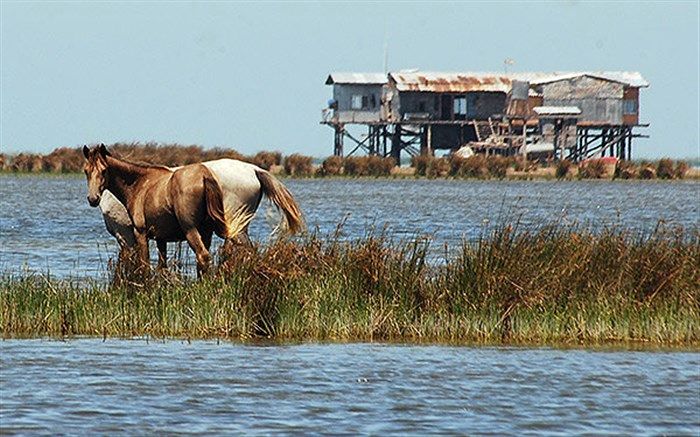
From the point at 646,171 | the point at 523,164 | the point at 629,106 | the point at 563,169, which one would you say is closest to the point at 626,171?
the point at 646,171

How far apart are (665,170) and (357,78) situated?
847 inches

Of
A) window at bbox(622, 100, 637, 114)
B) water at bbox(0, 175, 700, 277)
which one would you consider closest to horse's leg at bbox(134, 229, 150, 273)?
water at bbox(0, 175, 700, 277)

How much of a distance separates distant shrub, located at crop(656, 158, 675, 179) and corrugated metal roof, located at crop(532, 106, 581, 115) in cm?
761

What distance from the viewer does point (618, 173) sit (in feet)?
311

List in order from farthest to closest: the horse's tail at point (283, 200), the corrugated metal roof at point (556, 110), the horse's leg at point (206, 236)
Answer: the corrugated metal roof at point (556, 110) → the horse's tail at point (283, 200) → the horse's leg at point (206, 236)

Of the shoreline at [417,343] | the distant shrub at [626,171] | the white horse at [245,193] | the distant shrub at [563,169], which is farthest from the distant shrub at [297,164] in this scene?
the shoreline at [417,343]

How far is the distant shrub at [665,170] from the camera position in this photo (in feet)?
320

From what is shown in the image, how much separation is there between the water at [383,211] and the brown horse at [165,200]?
986 millimetres

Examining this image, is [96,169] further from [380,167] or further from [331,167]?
[380,167]

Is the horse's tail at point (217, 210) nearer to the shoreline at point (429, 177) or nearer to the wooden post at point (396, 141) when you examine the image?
the shoreline at point (429, 177)

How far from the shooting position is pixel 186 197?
18.2m

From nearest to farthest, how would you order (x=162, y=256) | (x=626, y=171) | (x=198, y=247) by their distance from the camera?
1. (x=162, y=256)
2. (x=198, y=247)
3. (x=626, y=171)

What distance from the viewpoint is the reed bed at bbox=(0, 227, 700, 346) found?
16.0 meters

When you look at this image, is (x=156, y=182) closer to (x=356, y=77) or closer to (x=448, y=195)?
(x=448, y=195)
